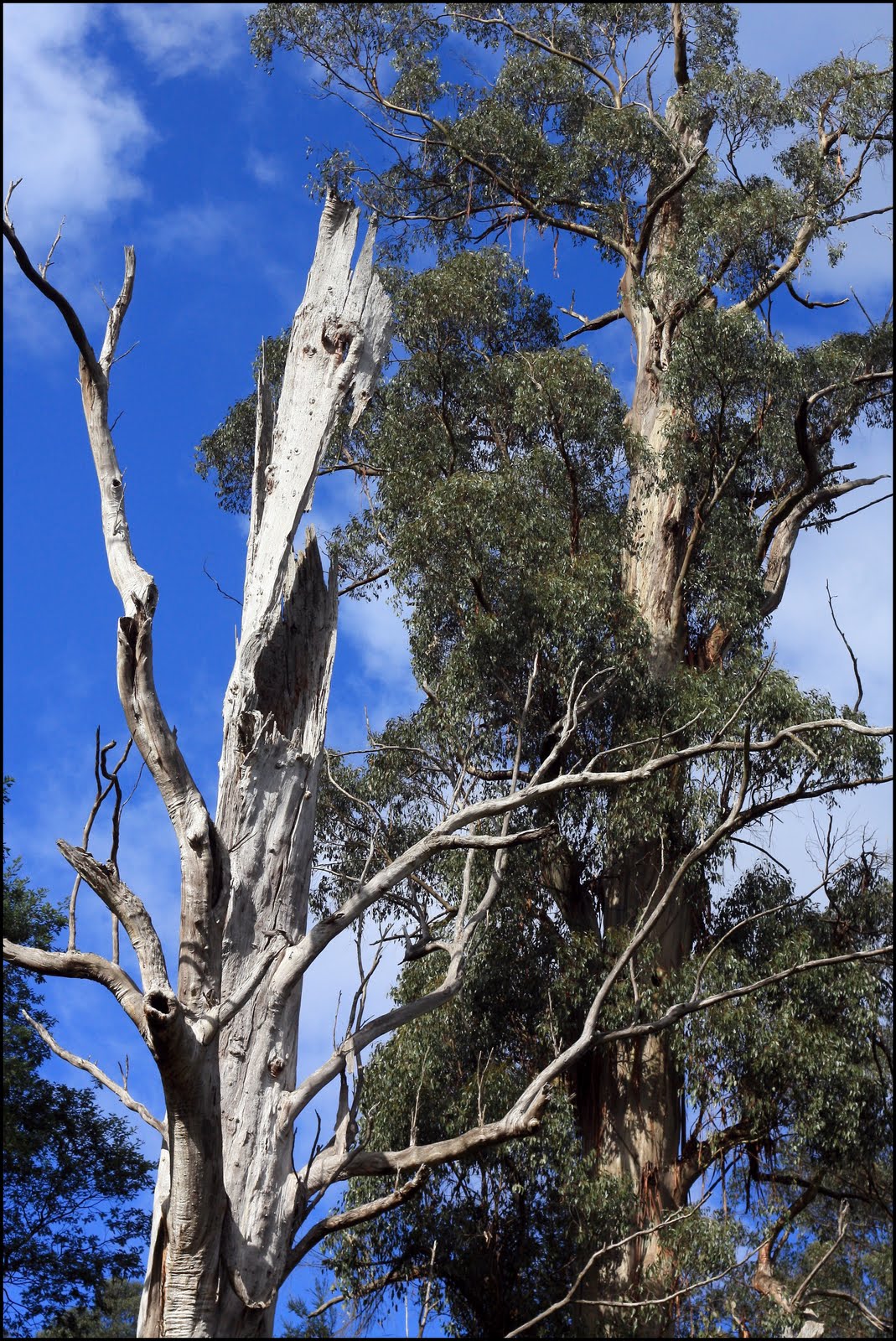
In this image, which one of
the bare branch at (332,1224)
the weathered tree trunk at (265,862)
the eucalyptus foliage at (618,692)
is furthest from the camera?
the eucalyptus foliage at (618,692)

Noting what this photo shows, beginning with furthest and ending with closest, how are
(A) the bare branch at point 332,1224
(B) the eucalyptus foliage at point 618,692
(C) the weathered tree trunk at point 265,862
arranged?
(B) the eucalyptus foliage at point 618,692
(A) the bare branch at point 332,1224
(C) the weathered tree trunk at point 265,862

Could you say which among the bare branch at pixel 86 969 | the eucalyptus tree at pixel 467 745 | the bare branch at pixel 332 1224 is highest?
the eucalyptus tree at pixel 467 745

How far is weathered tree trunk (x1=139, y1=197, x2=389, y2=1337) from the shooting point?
4.24m

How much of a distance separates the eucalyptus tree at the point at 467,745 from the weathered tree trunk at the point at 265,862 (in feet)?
0.04

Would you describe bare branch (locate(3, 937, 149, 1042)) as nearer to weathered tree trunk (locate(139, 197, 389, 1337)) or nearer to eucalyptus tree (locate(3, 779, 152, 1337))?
weathered tree trunk (locate(139, 197, 389, 1337))

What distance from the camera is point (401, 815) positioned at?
410 inches

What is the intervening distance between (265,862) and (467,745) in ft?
15.5

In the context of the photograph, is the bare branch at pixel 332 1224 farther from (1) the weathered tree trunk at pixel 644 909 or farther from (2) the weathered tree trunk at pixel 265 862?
(1) the weathered tree trunk at pixel 644 909

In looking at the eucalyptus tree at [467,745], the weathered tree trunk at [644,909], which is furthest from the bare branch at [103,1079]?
the weathered tree trunk at [644,909]

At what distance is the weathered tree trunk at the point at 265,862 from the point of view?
4238 millimetres

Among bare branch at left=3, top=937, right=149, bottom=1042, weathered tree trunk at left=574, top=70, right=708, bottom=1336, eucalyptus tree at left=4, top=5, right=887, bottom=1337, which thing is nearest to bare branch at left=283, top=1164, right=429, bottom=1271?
eucalyptus tree at left=4, top=5, right=887, bottom=1337

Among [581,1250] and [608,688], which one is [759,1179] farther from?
[608,688]

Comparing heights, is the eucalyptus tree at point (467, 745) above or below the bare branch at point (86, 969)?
above

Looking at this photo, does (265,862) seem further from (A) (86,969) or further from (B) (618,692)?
(B) (618,692)
